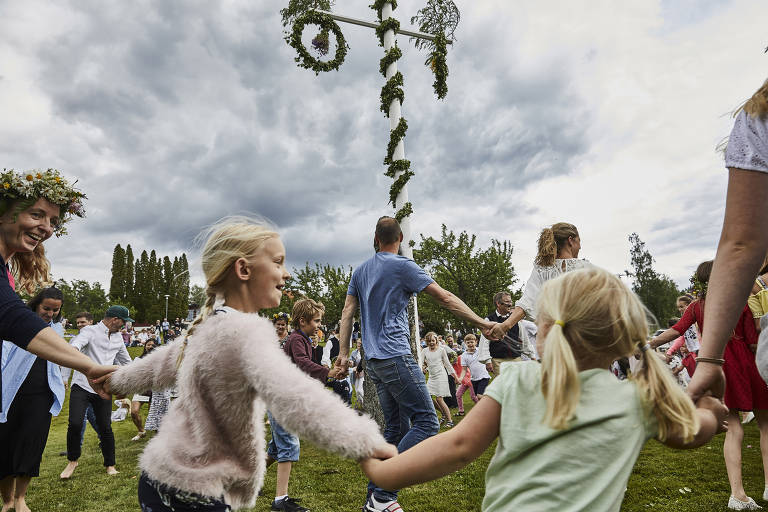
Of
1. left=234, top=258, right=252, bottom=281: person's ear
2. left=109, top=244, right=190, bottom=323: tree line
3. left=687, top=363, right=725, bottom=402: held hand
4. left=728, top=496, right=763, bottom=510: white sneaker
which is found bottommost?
left=728, top=496, right=763, bottom=510: white sneaker

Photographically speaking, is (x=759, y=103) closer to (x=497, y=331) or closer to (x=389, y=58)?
(x=497, y=331)

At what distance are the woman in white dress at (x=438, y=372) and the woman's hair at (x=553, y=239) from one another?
5.99 m

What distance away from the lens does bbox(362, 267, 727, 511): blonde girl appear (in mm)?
1396

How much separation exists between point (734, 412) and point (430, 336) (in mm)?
7272

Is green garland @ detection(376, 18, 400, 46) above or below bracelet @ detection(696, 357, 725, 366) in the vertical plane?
above

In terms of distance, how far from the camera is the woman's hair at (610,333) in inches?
58.1

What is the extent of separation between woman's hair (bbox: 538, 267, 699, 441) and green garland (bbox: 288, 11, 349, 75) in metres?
8.68

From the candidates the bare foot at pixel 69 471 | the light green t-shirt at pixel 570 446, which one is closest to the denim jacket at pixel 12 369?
the bare foot at pixel 69 471

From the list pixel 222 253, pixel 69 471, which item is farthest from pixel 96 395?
pixel 222 253

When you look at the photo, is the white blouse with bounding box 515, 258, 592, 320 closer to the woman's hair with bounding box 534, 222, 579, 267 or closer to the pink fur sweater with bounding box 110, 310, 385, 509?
the woman's hair with bounding box 534, 222, 579, 267

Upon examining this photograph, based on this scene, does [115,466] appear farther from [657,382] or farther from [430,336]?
[657,382]

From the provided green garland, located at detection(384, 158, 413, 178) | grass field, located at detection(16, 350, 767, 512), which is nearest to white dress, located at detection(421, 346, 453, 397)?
grass field, located at detection(16, 350, 767, 512)

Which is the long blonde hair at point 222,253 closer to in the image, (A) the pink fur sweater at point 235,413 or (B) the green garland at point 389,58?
(A) the pink fur sweater at point 235,413

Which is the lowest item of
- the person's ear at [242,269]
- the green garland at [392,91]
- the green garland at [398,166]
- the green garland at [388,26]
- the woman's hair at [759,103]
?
the person's ear at [242,269]
